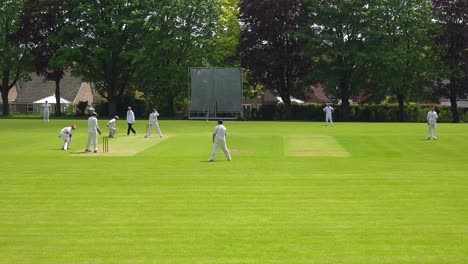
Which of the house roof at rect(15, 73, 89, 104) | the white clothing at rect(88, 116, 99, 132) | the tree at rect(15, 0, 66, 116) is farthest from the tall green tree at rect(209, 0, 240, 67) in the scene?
the white clothing at rect(88, 116, 99, 132)

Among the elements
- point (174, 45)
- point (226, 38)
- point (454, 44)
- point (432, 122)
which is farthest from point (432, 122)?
point (226, 38)

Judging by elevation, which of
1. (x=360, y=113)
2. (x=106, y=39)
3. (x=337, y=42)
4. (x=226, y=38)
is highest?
(x=226, y=38)

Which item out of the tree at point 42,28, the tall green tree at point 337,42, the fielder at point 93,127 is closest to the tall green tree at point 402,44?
the tall green tree at point 337,42

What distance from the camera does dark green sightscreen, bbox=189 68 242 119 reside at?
6316 centimetres

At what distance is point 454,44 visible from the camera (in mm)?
73188

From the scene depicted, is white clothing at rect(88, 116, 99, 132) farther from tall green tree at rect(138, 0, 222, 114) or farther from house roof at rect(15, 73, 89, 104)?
house roof at rect(15, 73, 89, 104)

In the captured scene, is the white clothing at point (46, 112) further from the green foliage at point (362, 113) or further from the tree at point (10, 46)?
the green foliage at point (362, 113)

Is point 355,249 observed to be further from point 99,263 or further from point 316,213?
point 99,263

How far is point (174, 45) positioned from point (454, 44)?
105ft

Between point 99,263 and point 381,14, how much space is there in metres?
65.8

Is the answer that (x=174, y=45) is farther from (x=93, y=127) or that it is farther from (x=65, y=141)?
(x=93, y=127)

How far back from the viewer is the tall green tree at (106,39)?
2844 inches

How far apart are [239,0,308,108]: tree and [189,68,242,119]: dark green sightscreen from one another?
9.81 metres

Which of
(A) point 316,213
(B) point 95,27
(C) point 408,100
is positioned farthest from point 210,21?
(A) point 316,213
